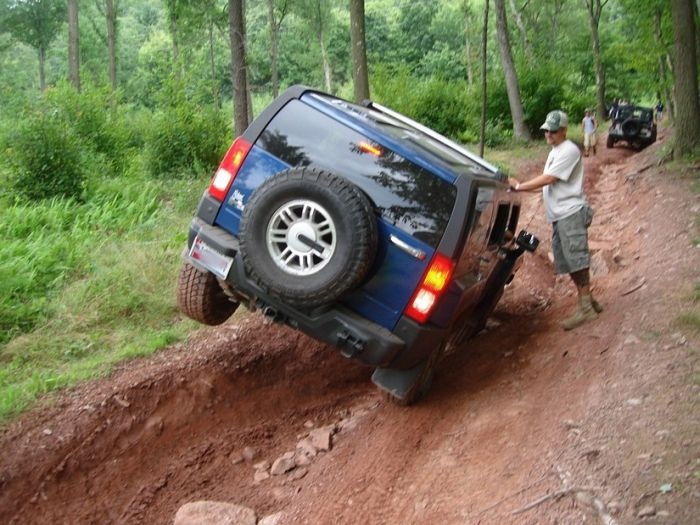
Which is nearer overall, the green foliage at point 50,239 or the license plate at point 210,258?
the license plate at point 210,258

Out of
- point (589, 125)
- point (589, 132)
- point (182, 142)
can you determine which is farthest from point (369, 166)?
point (589, 132)

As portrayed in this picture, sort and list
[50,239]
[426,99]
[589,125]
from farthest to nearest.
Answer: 1. [426,99]
2. [589,125]
3. [50,239]

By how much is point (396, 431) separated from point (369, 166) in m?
1.75

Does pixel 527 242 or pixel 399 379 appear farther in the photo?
pixel 527 242

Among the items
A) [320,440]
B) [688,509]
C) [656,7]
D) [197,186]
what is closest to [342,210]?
[320,440]

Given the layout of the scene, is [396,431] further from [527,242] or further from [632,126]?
[632,126]

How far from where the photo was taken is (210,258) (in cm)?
421

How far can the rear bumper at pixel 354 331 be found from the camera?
3.86 metres

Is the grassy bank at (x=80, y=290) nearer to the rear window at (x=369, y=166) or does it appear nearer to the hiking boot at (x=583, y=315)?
the rear window at (x=369, y=166)

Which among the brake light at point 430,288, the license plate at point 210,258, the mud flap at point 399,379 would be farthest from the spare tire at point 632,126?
the license plate at point 210,258

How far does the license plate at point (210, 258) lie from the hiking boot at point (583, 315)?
3146mm

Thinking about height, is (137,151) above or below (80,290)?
above

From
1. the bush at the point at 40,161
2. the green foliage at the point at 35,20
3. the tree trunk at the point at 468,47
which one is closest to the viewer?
the bush at the point at 40,161

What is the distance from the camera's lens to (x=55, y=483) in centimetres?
412
